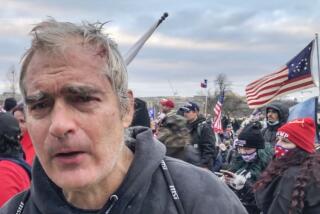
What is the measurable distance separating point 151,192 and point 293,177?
10.1 ft

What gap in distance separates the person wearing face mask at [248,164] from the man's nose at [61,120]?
4699mm

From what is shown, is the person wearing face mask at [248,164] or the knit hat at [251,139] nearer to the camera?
the person wearing face mask at [248,164]

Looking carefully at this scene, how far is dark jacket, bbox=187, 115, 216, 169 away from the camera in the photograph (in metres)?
9.33

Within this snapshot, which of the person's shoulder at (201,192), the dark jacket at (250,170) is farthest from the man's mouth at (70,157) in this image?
the dark jacket at (250,170)

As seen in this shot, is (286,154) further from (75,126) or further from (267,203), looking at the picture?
(75,126)

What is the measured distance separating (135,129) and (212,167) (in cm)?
743

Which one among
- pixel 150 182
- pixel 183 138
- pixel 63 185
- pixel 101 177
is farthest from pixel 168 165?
pixel 183 138

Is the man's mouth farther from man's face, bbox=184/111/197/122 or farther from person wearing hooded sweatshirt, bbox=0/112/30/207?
man's face, bbox=184/111/197/122

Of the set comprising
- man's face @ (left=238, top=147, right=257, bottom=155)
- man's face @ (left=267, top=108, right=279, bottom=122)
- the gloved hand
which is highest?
man's face @ (left=267, top=108, right=279, bottom=122)

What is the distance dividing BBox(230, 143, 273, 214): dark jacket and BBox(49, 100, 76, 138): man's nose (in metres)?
4.66

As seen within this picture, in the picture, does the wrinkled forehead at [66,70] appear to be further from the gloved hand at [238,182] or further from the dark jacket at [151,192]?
the gloved hand at [238,182]

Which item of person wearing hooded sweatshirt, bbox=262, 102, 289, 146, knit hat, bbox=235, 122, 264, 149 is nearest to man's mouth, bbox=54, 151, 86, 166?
knit hat, bbox=235, 122, 264, 149

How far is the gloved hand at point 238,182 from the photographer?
250 inches

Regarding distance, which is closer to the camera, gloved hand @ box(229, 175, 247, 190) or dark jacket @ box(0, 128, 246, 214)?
dark jacket @ box(0, 128, 246, 214)
